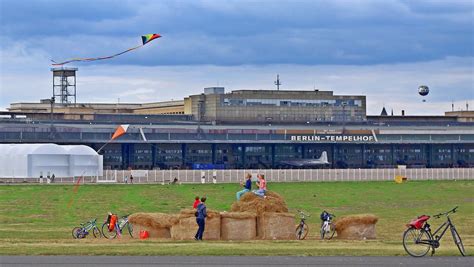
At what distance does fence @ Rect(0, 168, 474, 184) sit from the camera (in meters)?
114

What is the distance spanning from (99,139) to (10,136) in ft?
44.6

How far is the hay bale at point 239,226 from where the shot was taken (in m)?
40.1

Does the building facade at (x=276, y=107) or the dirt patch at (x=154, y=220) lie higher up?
the building facade at (x=276, y=107)

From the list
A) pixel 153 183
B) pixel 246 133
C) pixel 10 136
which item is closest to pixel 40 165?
pixel 153 183

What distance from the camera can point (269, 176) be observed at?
116 metres

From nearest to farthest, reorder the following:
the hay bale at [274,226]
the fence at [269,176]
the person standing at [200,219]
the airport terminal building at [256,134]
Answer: the person standing at [200,219] < the hay bale at [274,226] < the fence at [269,176] < the airport terminal building at [256,134]

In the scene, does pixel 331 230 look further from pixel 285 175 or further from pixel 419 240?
pixel 285 175

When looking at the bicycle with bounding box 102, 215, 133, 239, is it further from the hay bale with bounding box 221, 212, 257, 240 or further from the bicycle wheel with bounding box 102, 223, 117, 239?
the hay bale with bounding box 221, 212, 257, 240

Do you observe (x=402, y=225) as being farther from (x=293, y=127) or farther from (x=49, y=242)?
(x=293, y=127)

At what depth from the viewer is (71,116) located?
601 ft

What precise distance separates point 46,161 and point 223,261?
9138 cm

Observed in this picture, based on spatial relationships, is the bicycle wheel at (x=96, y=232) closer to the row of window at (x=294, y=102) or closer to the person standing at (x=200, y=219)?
the person standing at (x=200, y=219)

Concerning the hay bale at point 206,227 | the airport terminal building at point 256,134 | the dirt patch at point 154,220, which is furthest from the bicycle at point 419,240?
the airport terminal building at point 256,134

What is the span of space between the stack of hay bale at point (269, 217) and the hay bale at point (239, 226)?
10 centimetres
